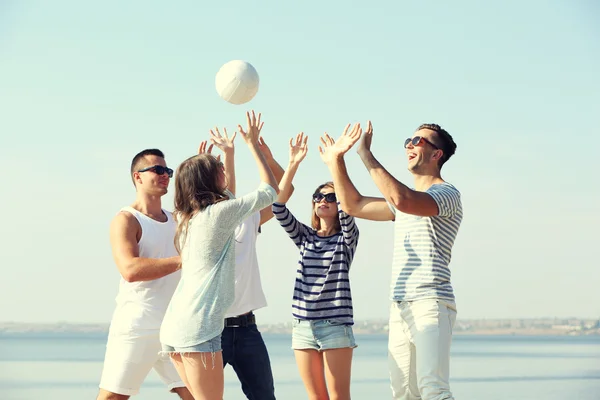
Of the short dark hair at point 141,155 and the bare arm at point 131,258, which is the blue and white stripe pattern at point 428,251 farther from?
the short dark hair at point 141,155

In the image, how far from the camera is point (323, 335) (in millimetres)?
6430

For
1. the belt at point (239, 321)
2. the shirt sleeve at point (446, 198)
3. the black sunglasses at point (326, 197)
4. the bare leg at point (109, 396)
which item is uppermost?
the black sunglasses at point (326, 197)

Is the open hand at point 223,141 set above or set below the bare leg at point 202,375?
above

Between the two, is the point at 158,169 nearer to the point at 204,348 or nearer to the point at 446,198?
the point at 204,348

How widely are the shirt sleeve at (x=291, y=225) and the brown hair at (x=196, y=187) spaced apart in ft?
5.22

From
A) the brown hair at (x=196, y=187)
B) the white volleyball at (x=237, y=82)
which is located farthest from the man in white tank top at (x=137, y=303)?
the white volleyball at (x=237, y=82)

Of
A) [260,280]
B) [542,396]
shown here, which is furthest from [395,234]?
[542,396]

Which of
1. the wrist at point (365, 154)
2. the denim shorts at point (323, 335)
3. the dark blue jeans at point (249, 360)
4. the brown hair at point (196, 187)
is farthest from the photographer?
the denim shorts at point (323, 335)

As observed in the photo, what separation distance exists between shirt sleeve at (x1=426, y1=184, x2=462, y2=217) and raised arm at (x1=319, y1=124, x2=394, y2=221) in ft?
2.01

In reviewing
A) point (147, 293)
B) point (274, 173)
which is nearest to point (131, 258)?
point (147, 293)

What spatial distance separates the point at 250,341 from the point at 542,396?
380 inches

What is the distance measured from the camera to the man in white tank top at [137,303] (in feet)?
19.6

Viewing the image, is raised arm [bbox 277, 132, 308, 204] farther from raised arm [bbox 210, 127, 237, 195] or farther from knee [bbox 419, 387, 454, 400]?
knee [bbox 419, 387, 454, 400]

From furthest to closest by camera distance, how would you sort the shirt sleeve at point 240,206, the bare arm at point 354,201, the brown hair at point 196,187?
the bare arm at point 354,201
the brown hair at point 196,187
the shirt sleeve at point 240,206
